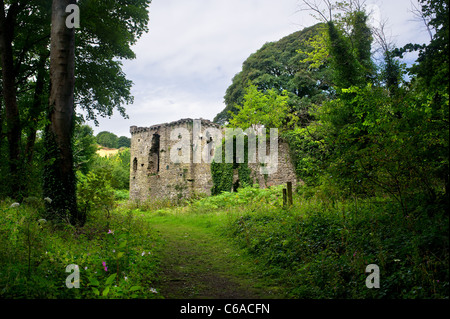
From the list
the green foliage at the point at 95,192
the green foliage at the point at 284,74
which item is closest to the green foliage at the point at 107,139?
the green foliage at the point at 284,74

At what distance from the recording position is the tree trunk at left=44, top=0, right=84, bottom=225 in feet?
22.9

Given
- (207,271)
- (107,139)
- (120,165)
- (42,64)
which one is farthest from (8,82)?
(107,139)

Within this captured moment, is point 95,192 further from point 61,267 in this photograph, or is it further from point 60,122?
point 61,267

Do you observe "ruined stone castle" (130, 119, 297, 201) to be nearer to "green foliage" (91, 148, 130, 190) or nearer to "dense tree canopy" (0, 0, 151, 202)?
"green foliage" (91, 148, 130, 190)

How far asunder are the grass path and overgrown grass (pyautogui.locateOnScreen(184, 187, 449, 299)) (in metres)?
0.34

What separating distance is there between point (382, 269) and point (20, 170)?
783 cm

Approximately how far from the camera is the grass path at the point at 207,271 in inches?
162

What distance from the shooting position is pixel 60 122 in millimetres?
7129

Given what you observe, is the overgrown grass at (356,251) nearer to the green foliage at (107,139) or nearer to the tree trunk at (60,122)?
the tree trunk at (60,122)

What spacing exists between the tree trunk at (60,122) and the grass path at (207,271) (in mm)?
2839

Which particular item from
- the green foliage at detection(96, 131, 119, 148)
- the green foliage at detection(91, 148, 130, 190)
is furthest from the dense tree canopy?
the green foliage at detection(96, 131, 119, 148)

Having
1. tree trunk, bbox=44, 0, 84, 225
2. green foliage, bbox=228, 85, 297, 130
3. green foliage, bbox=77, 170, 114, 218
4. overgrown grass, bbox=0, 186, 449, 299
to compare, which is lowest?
overgrown grass, bbox=0, 186, 449, 299

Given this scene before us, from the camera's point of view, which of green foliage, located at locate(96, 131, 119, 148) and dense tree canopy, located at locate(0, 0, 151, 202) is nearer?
dense tree canopy, located at locate(0, 0, 151, 202)

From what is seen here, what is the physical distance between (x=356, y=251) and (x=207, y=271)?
2.63 meters
